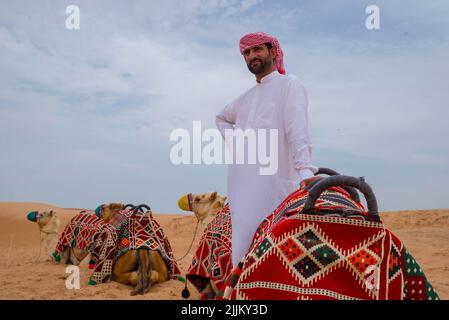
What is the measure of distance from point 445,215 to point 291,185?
17.5 meters

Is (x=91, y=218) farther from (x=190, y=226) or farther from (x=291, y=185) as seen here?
(x=190, y=226)

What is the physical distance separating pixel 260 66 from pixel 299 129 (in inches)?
27.3

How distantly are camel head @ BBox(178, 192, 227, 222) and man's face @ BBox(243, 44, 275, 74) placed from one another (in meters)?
2.96

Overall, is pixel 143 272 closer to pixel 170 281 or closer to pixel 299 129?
pixel 170 281

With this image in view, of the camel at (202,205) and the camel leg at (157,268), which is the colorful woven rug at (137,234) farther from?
the camel at (202,205)

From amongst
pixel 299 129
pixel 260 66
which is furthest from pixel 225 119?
pixel 299 129

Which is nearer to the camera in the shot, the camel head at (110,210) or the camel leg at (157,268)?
the camel leg at (157,268)

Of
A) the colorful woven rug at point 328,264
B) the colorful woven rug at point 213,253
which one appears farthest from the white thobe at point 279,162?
the colorful woven rug at point 213,253

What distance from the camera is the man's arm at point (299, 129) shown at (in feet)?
11.0

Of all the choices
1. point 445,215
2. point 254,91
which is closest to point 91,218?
point 254,91

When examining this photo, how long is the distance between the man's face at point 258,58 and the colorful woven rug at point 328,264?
6.51 ft

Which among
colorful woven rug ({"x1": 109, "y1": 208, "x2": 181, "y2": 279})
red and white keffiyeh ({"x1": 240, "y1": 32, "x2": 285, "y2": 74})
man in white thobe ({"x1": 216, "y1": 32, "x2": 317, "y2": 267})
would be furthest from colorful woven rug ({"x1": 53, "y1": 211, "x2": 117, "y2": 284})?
red and white keffiyeh ({"x1": 240, "y1": 32, "x2": 285, "y2": 74})
